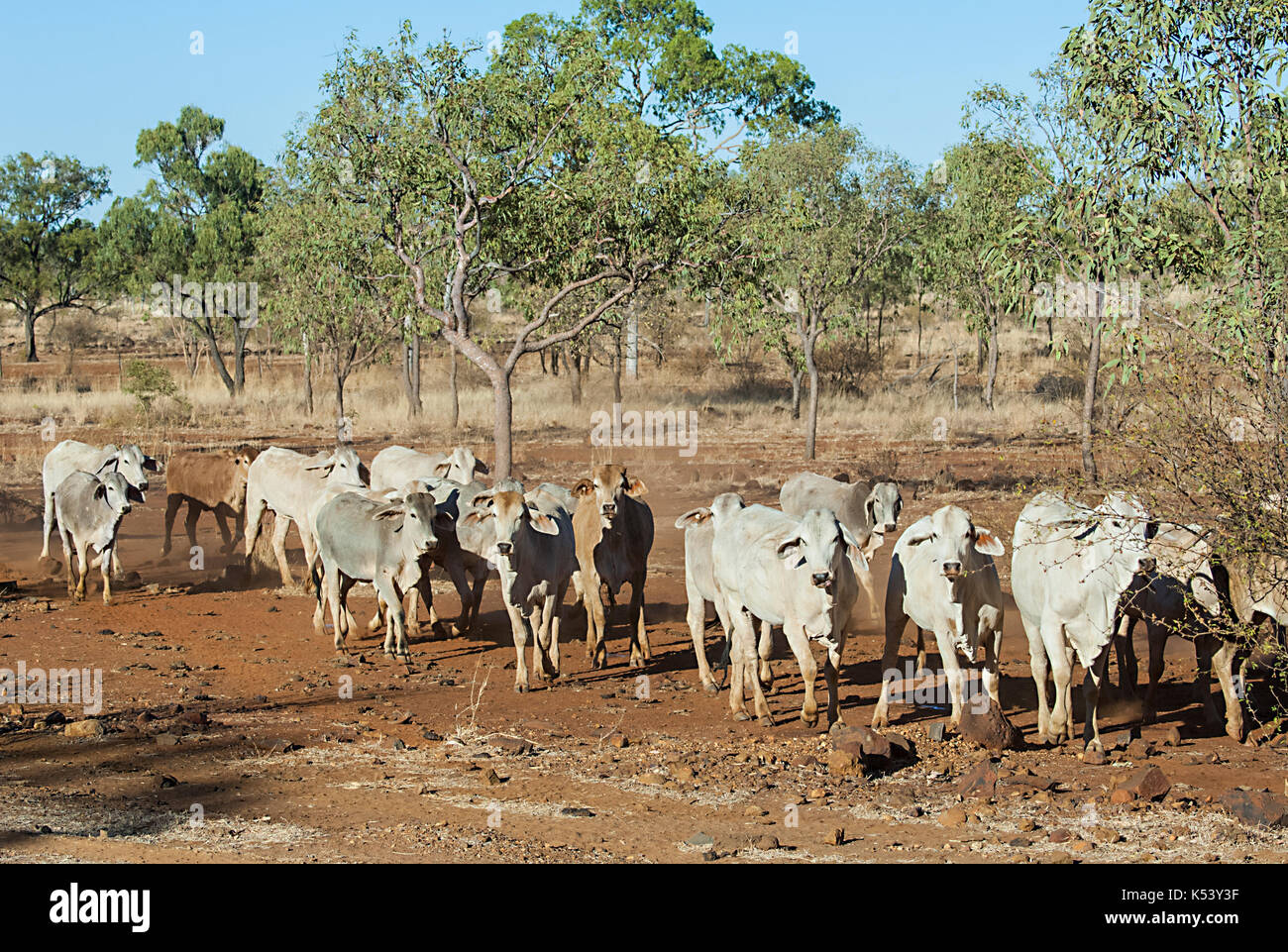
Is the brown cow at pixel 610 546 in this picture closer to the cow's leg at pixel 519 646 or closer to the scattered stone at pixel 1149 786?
the cow's leg at pixel 519 646

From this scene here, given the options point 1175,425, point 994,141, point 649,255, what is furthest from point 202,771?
point 994,141

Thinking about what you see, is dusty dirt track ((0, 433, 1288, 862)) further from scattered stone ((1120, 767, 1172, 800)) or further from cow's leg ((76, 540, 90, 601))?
cow's leg ((76, 540, 90, 601))

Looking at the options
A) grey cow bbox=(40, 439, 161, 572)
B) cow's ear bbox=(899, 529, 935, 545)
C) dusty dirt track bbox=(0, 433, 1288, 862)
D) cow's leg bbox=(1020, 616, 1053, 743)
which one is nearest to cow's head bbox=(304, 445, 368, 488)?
dusty dirt track bbox=(0, 433, 1288, 862)

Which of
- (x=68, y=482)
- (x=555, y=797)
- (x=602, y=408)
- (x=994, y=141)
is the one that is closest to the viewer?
(x=555, y=797)

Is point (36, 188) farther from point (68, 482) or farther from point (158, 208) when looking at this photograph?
point (68, 482)

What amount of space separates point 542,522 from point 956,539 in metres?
4.01

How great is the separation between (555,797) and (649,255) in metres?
10.7

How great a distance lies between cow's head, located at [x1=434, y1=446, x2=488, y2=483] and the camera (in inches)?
669

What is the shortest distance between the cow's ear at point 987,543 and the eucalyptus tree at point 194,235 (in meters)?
36.7

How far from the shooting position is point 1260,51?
12.2 metres

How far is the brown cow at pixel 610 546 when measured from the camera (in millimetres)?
13031


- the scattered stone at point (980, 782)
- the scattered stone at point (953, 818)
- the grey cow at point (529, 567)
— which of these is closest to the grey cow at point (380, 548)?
the grey cow at point (529, 567)

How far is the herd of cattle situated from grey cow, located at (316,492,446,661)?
23 mm

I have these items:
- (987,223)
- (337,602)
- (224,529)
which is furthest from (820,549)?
(987,223)
